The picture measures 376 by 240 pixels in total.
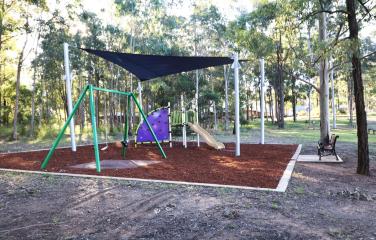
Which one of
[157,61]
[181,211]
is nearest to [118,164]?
[157,61]

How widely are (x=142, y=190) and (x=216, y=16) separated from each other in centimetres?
2194

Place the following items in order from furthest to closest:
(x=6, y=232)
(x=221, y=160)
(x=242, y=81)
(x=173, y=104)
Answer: (x=242, y=81)
(x=173, y=104)
(x=221, y=160)
(x=6, y=232)

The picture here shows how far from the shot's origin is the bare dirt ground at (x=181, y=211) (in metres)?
3.28

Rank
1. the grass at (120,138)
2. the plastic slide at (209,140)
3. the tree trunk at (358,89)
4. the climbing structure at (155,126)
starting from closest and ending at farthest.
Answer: the tree trunk at (358,89)
the plastic slide at (209,140)
the climbing structure at (155,126)
the grass at (120,138)

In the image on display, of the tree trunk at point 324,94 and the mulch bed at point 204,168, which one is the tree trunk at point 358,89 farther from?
the tree trunk at point 324,94

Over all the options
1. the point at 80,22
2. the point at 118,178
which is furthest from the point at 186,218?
the point at 80,22

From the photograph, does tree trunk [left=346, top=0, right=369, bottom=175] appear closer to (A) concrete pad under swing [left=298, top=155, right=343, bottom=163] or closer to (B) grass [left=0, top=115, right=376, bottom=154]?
(A) concrete pad under swing [left=298, top=155, right=343, bottom=163]

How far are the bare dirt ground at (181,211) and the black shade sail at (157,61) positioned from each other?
3262 millimetres

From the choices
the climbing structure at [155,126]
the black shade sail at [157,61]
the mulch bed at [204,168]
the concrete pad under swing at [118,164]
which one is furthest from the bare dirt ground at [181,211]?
the climbing structure at [155,126]

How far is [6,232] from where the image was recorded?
3.36 meters

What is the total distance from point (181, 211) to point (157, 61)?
16.1ft

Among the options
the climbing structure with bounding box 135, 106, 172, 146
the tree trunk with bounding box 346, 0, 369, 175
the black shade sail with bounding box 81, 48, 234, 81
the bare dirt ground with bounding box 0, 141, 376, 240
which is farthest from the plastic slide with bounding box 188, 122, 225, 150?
the bare dirt ground with bounding box 0, 141, 376, 240

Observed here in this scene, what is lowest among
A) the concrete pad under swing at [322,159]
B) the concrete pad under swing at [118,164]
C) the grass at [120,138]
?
the concrete pad under swing at [322,159]

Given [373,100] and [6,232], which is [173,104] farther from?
[373,100]
